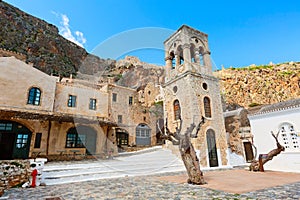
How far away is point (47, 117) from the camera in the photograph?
10.2 meters

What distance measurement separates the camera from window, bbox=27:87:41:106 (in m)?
11.7

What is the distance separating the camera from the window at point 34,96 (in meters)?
11.7

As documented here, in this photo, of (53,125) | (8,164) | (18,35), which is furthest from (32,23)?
(8,164)

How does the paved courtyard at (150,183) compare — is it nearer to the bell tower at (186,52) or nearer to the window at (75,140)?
the window at (75,140)

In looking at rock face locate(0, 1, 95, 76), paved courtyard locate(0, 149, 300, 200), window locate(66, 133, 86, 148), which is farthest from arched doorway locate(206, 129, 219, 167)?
rock face locate(0, 1, 95, 76)

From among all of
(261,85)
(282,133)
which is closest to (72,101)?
(282,133)

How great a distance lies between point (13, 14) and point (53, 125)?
36.8 meters

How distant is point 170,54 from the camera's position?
15273 millimetres

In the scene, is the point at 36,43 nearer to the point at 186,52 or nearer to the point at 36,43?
the point at 36,43

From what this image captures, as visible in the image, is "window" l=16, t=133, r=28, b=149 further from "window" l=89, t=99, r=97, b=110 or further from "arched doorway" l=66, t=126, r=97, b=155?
"window" l=89, t=99, r=97, b=110

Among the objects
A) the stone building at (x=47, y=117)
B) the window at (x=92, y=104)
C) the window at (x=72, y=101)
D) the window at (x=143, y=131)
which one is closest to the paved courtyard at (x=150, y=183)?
the stone building at (x=47, y=117)

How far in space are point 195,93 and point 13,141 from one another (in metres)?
12.9

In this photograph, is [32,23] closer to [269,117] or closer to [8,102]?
[8,102]

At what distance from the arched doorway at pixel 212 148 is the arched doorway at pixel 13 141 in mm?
12389
